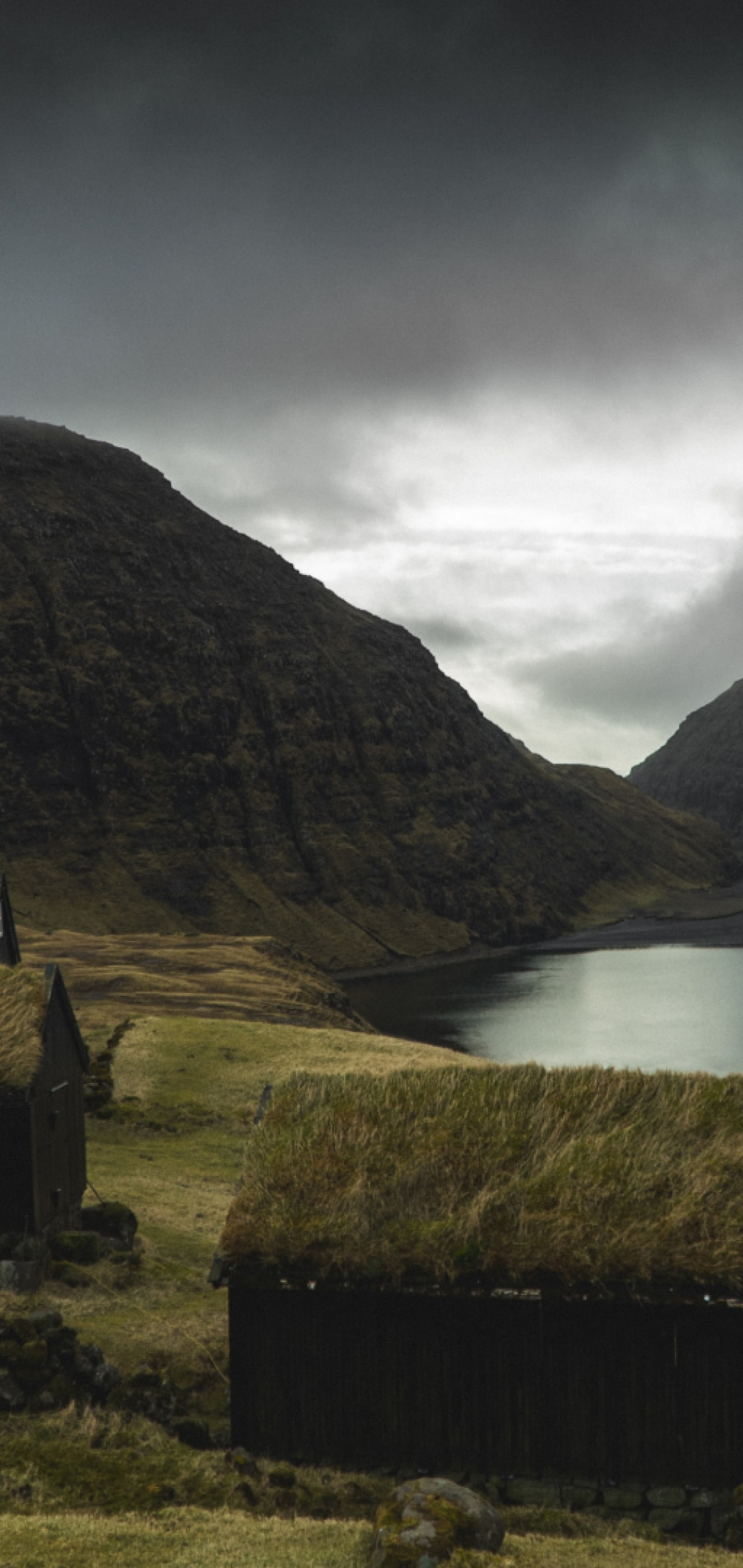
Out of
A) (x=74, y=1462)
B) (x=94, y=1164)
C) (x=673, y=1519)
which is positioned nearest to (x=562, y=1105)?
(x=673, y=1519)

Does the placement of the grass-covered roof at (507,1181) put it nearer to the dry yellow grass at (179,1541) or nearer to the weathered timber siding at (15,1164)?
the dry yellow grass at (179,1541)

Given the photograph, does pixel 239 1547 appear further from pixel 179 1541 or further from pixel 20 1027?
pixel 20 1027

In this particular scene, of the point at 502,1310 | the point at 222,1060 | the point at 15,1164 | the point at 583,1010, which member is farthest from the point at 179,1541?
the point at 583,1010

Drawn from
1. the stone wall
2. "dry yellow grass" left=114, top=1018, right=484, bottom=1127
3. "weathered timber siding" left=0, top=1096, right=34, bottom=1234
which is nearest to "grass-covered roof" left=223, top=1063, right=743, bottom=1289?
the stone wall

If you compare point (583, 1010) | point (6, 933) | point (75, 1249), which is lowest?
point (583, 1010)

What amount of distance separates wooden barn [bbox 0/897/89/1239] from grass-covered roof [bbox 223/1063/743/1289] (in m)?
8.60

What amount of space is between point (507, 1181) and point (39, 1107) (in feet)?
47.6

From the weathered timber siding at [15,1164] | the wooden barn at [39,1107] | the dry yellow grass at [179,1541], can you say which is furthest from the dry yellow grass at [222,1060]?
the dry yellow grass at [179,1541]

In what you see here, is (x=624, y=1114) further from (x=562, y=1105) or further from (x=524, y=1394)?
(x=524, y=1394)

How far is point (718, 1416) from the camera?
19797mm

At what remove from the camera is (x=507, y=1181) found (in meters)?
21.8

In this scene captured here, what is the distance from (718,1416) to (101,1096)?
41.4 m

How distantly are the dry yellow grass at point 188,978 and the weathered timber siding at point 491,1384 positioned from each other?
192 feet

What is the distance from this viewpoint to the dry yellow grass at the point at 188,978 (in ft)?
329
